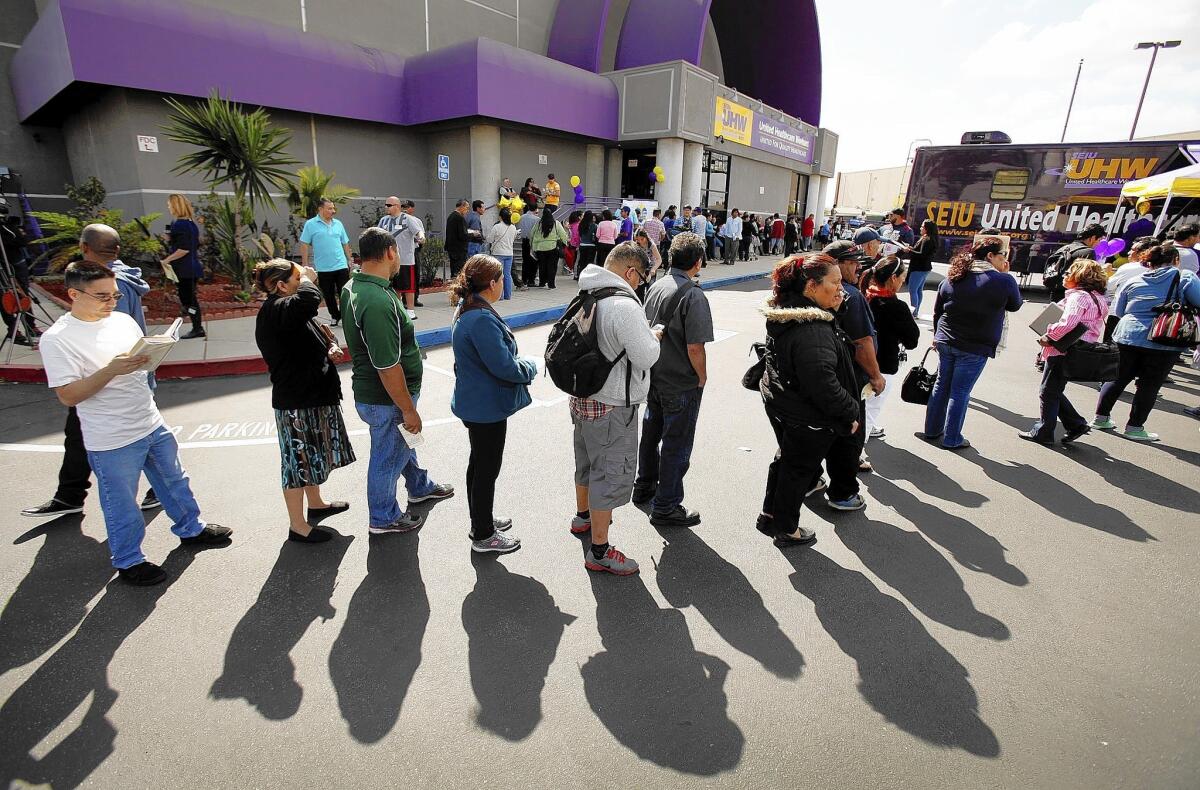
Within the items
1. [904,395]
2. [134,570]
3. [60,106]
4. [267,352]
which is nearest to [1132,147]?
[904,395]

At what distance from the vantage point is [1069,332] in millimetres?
5180

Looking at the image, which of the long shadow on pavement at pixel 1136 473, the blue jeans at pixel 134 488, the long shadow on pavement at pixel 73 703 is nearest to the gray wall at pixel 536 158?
the blue jeans at pixel 134 488

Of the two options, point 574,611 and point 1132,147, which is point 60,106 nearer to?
point 574,611

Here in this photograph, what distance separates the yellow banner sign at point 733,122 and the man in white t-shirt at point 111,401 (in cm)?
1915

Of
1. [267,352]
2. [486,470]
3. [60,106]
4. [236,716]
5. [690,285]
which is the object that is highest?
[60,106]

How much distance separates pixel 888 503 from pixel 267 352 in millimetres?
4206

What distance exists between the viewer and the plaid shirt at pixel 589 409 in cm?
322

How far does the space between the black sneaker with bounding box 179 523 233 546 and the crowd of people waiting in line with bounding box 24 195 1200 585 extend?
1cm

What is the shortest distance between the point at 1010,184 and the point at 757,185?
36.3ft

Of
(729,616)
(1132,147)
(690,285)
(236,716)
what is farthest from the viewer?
(1132,147)

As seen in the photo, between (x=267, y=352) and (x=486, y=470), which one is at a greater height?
(x=267, y=352)

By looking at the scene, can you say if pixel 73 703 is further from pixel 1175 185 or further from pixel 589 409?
pixel 1175 185

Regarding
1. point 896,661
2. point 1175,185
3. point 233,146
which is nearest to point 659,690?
point 896,661

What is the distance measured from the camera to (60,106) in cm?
1277
